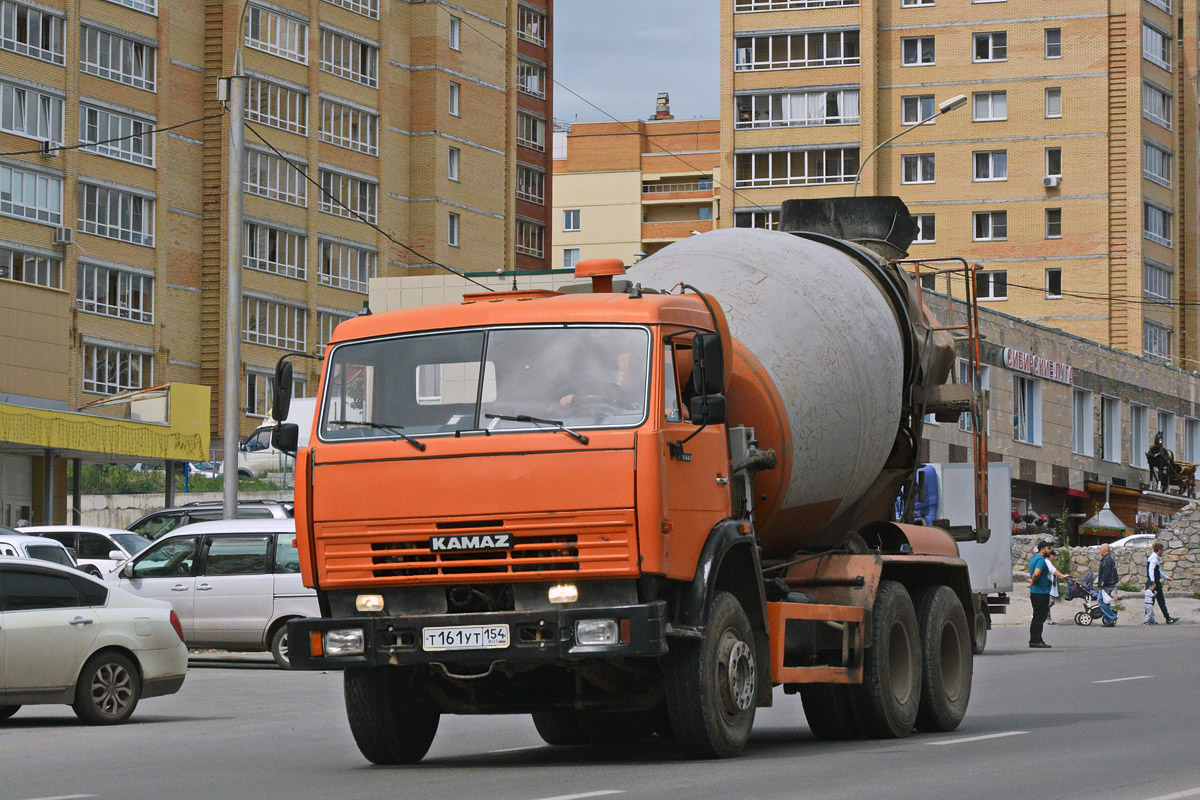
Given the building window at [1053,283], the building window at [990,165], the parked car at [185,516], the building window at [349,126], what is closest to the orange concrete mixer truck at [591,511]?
the parked car at [185,516]

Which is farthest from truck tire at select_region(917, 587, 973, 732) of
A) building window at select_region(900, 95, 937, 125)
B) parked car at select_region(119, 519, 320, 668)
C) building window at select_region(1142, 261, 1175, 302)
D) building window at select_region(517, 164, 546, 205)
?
building window at select_region(517, 164, 546, 205)

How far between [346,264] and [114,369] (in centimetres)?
1500

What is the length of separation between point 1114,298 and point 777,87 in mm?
18026

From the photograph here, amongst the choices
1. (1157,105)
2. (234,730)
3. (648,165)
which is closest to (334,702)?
(234,730)

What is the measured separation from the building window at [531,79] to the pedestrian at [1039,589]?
6942 centimetres

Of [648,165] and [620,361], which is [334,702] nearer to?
[620,361]

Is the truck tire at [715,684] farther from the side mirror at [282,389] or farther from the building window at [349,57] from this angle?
the building window at [349,57]

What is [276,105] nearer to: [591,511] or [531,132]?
[531,132]

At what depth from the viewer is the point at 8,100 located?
63.4 metres

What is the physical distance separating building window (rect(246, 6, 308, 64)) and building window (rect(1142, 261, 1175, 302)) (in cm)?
3732

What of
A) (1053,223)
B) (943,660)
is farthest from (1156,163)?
(943,660)

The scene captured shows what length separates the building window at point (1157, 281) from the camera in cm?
8400

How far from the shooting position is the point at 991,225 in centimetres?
8481

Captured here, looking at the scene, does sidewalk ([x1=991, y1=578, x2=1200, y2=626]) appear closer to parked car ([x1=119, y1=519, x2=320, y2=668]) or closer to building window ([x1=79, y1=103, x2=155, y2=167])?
parked car ([x1=119, y1=519, x2=320, y2=668])
